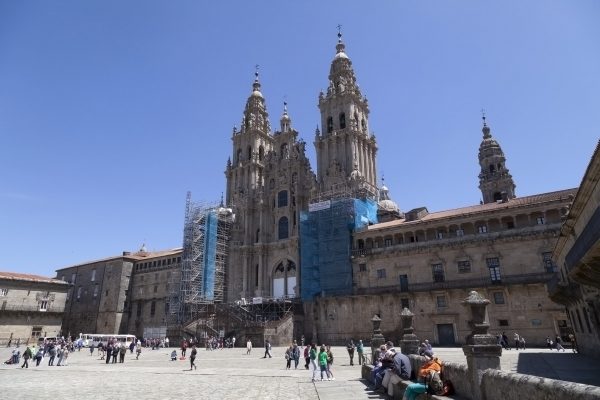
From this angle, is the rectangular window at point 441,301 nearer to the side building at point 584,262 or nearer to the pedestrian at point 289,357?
the side building at point 584,262

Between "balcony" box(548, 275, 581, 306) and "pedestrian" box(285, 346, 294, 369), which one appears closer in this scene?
"pedestrian" box(285, 346, 294, 369)

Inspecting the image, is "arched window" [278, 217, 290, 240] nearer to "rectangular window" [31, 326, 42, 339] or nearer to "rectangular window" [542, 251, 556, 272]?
"rectangular window" [542, 251, 556, 272]

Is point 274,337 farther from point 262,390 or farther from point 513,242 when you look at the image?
point 262,390

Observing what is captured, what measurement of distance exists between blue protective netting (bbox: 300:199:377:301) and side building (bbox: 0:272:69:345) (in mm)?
36063

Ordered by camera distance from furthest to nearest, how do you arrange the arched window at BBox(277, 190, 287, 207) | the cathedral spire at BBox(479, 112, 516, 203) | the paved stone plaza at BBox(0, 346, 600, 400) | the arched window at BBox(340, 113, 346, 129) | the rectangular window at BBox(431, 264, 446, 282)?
1. the cathedral spire at BBox(479, 112, 516, 203)
2. the arched window at BBox(340, 113, 346, 129)
3. the arched window at BBox(277, 190, 287, 207)
4. the rectangular window at BBox(431, 264, 446, 282)
5. the paved stone plaza at BBox(0, 346, 600, 400)

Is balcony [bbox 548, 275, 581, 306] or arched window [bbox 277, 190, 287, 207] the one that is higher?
arched window [bbox 277, 190, 287, 207]

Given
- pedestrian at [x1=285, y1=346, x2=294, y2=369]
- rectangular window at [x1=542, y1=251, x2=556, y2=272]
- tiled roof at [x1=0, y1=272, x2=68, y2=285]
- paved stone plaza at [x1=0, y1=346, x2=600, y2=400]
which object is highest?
tiled roof at [x1=0, y1=272, x2=68, y2=285]

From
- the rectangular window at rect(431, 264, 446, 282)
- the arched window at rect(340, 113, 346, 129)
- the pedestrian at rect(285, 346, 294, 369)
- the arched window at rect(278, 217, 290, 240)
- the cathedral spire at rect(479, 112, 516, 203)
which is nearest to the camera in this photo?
the pedestrian at rect(285, 346, 294, 369)

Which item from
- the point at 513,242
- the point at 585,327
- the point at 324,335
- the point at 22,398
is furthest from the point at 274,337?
the point at 22,398

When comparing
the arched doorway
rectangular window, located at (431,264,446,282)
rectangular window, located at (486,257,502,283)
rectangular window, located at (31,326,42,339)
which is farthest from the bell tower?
rectangular window, located at (31,326,42,339)

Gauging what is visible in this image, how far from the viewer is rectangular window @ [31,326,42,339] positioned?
174ft

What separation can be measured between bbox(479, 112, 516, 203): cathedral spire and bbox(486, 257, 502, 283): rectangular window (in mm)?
28995

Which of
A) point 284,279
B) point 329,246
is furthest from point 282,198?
point 329,246

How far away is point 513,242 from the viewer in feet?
113
